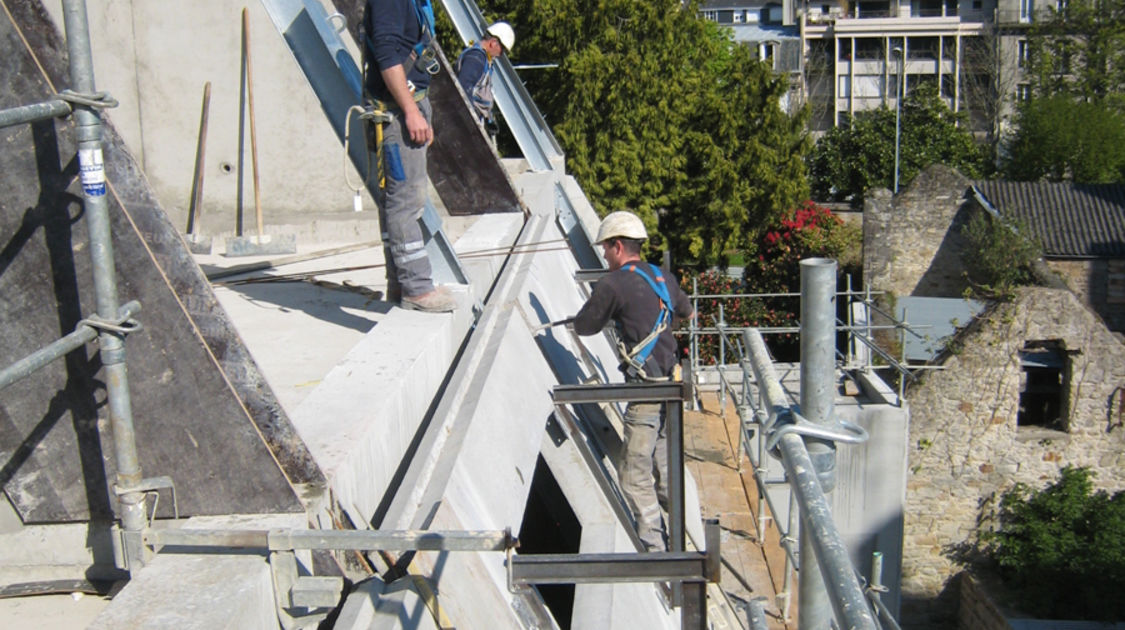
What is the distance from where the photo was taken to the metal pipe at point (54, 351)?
7.23ft

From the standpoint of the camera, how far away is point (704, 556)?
2861 millimetres

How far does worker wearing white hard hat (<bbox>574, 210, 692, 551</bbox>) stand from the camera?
203 inches

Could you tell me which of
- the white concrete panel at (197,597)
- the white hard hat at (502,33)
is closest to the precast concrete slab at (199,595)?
the white concrete panel at (197,597)

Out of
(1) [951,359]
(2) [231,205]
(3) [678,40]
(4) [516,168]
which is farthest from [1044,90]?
(2) [231,205]

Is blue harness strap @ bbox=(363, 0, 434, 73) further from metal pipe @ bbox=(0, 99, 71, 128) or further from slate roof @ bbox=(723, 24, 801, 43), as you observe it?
slate roof @ bbox=(723, 24, 801, 43)

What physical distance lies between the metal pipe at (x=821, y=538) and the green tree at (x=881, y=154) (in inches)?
1307

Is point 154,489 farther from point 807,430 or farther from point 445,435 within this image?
point 807,430

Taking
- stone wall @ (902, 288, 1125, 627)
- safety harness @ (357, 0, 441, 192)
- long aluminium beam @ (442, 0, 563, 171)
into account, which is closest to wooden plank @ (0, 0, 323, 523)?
safety harness @ (357, 0, 441, 192)

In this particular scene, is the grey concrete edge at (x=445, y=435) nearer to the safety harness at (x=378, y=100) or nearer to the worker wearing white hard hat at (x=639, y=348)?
the worker wearing white hard hat at (x=639, y=348)

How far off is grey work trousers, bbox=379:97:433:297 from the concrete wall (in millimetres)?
3645

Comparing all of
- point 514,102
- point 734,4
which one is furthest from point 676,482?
point 734,4

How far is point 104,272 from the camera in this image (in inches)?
99.0

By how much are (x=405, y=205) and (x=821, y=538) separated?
125 inches

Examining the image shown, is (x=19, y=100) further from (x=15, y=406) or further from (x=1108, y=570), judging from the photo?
(x=1108, y=570)
